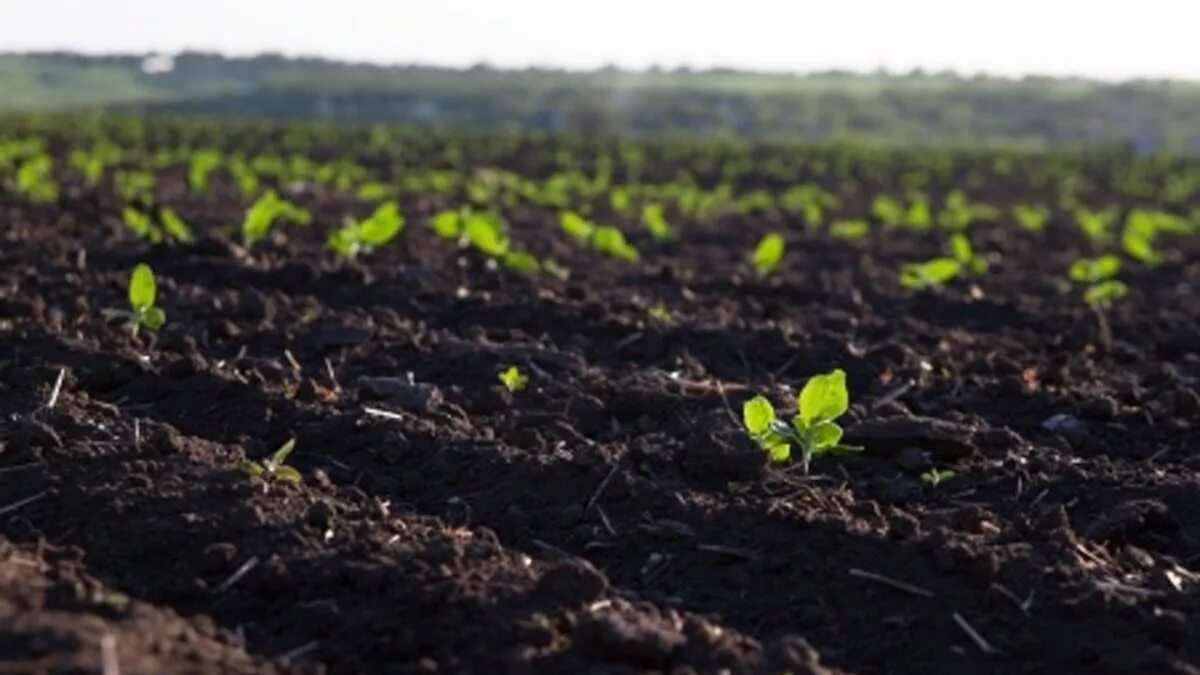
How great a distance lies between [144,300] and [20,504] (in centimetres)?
194

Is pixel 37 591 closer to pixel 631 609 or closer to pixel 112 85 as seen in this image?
pixel 631 609

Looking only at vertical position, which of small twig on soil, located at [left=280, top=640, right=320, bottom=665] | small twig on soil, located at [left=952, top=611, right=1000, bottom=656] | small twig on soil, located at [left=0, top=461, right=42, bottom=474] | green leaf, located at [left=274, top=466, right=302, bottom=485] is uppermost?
small twig on soil, located at [left=280, top=640, right=320, bottom=665]

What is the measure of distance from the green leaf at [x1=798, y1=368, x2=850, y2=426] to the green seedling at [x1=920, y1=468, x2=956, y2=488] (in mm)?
282

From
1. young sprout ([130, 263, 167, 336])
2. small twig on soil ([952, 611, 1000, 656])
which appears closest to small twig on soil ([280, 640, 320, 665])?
small twig on soil ([952, 611, 1000, 656])

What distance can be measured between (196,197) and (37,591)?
9.28 meters

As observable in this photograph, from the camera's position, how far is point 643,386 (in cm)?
495

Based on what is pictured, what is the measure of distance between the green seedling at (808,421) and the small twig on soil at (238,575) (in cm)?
128

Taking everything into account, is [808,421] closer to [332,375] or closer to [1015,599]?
[1015,599]

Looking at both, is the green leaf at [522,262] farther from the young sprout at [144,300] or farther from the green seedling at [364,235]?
the young sprout at [144,300]

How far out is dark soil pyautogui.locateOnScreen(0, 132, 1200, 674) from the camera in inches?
117

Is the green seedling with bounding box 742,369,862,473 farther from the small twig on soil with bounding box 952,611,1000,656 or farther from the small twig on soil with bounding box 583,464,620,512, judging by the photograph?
the small twig on soil with bounding box 952,611,1000,656

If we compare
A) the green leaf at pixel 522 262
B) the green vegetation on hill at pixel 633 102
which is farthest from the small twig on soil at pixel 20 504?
the green vegetation on hill at pixel 633 102

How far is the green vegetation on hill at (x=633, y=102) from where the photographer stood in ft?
177

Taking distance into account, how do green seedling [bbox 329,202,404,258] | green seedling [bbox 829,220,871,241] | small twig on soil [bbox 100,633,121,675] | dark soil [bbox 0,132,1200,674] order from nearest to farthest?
small twig on soil [bbox 100,633,121,675] < dark soil [bbox 0,132,1200,674] < green seedling [bbox 329,202,404,258] < green seedling [bbox 829,220,871,241]
